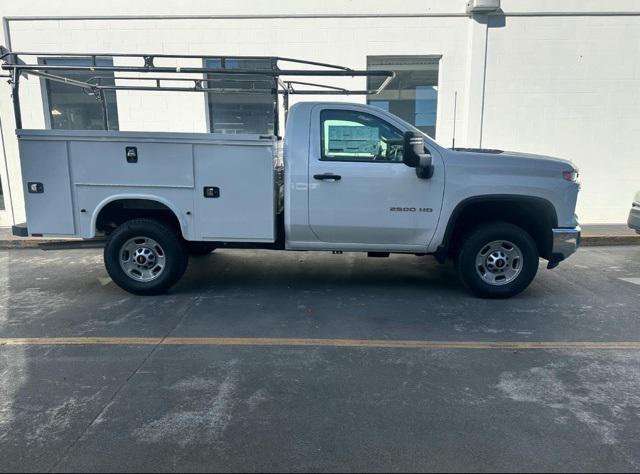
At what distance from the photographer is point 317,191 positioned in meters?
5.60

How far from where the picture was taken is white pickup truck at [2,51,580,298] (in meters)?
5.52

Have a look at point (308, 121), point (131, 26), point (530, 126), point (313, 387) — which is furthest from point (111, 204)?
point (530, 126)

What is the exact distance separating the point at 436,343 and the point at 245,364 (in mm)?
1752

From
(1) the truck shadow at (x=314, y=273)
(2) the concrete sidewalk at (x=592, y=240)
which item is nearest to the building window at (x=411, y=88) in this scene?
(2) the concrete sidewalk at (x=592, y=240)

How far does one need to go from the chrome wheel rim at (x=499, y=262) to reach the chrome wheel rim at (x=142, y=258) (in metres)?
3.72

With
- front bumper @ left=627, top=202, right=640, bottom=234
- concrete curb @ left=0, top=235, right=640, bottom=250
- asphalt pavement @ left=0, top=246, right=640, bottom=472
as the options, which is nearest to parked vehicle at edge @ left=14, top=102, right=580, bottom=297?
asphalt pavement @ left=0, top=246, right=640, bottom=472

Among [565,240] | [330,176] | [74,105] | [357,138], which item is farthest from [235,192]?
[74,105]

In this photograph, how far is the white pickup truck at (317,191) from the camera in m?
5.52

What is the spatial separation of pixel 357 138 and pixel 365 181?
519 mm

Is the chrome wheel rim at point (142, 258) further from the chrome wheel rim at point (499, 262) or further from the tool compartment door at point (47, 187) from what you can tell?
the chrome wheel rim at point (499, 262)

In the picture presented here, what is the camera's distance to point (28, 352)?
4.37 metres

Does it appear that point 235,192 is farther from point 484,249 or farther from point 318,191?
point 484,249

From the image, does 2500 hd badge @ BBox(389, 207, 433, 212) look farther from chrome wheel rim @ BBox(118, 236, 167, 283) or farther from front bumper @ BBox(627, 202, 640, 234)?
front bumper @ BBox(627, 202, 640, 234)

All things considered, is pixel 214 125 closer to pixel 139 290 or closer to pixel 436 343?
pixel 139 290
